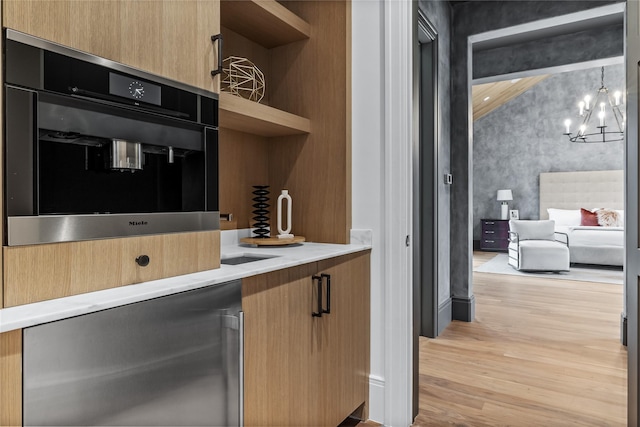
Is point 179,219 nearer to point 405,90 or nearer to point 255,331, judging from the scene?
point 255,331

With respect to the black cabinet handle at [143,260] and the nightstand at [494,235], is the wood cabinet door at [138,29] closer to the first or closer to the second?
the black cabinet handle at [143,260]

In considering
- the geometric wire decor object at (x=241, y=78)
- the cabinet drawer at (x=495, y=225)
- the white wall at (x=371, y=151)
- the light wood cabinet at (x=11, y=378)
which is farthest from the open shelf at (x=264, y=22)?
the cabinet drawer at (x=495, y=225)

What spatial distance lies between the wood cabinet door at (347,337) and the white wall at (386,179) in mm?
64

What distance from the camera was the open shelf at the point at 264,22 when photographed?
173cm

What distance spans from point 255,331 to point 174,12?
3.16ft

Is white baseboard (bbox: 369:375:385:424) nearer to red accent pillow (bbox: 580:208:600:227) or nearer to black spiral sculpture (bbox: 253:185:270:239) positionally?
black spiral sculpture (bbox: 253:185:270:239)

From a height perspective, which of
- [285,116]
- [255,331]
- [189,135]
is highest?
[285,116]

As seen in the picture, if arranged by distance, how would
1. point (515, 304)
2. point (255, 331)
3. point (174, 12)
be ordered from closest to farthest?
point (174, 12) → point (255, 331) → point (515, 304)

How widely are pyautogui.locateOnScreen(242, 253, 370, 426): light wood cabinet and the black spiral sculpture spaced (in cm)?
46

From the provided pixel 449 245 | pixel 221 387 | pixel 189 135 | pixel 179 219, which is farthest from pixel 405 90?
pixel 449 245

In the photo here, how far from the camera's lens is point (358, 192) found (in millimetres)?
1966

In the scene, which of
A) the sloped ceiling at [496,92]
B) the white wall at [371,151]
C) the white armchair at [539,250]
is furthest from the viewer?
the sloped ceiling at [496,92]

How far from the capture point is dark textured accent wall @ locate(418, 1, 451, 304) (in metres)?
3.28

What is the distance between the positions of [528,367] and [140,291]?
2494 mm
